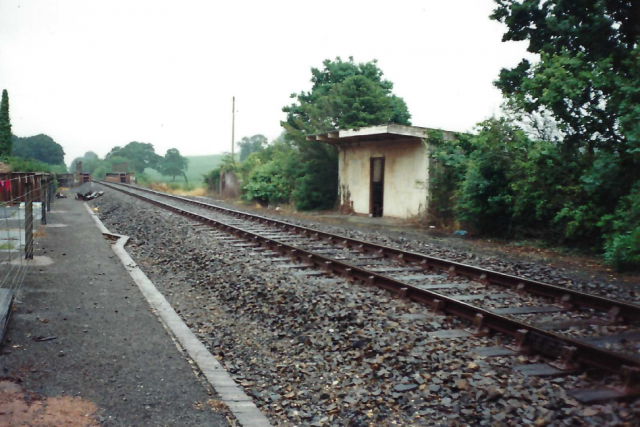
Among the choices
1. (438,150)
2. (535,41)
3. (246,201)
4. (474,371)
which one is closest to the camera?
(474,371)

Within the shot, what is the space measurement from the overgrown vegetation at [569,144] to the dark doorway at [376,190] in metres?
5.71

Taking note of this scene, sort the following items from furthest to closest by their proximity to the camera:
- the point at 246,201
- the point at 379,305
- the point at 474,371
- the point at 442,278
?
the point at 246,201, the point at 442,278, the point at 379,305, the point at 474,371

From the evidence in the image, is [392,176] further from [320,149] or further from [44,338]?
[44,338]

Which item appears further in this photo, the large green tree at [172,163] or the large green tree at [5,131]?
the large green tree at [172,163]

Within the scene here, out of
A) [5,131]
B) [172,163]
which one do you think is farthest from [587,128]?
[172,163]

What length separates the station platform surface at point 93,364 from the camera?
3553 millimetres

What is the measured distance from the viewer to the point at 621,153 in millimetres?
10414

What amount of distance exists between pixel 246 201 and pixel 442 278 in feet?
75.2

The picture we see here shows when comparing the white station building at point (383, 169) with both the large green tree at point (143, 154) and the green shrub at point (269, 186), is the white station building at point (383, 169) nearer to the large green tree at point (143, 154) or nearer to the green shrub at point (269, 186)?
the green shrub at point (269, 186)

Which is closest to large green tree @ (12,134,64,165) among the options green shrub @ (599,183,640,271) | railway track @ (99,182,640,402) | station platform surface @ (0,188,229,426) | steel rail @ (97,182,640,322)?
railway track @ (99,182,640,402)

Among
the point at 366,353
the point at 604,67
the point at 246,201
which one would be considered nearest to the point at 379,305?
the point at 366,353

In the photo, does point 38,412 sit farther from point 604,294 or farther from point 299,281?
point 604,294

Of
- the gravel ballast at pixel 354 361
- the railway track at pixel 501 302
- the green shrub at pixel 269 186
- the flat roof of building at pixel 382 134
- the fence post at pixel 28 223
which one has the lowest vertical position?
the gravel ballast at pixel 354 361

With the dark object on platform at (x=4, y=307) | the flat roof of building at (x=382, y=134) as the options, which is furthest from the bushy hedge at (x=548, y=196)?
the dark object on platform at (x=4, y=307)
